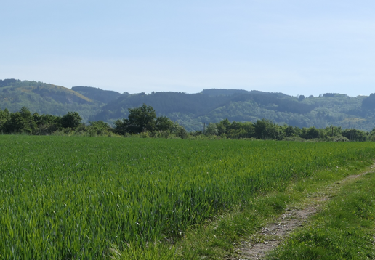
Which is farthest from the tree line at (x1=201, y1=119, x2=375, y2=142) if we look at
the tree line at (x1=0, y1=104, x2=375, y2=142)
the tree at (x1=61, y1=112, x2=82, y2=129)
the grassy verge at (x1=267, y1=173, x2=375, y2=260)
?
the grassy verge at (x1=267, y1=173, x2=375, y2=260)

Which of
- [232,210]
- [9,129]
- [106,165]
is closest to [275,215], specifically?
[232,210]

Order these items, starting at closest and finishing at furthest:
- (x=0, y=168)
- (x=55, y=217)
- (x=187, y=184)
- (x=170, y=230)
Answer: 1. (x=55, y=217)
2. (x=170, y=230)
3. (x=187, y=184)
4. (x=0, y=168)

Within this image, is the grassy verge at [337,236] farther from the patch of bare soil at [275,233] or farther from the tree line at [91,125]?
the tree line at [91,125]

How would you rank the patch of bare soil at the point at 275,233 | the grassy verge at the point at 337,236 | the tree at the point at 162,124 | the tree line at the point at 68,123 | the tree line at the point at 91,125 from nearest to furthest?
1. the grassy verge at the point at 337,236
2. the patch of bare soil at the point at 275,233
3. the tree line at the point at 91,125
4. the tree line at the point at 68,123
5. the tree at the point at 162,124

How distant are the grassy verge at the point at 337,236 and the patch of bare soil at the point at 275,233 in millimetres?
317

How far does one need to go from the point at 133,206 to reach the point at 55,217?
167 cm

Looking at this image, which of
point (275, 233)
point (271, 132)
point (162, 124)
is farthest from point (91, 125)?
point (275, 233)

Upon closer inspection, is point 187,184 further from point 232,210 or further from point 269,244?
point 269,244

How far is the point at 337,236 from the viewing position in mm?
6441

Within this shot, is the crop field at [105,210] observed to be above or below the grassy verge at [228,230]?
above

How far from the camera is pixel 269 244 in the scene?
6.79 m

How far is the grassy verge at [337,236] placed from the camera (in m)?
5.90

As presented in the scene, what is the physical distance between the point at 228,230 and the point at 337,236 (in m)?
2.48

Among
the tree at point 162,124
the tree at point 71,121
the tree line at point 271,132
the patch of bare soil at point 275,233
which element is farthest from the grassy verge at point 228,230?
the tree line at point 271,132
